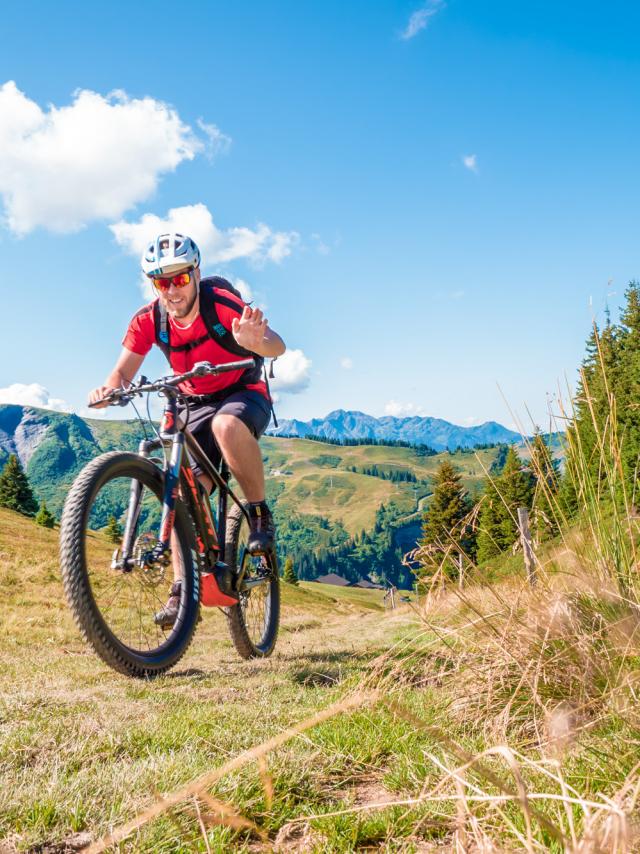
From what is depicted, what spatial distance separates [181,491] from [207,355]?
144 centimetres

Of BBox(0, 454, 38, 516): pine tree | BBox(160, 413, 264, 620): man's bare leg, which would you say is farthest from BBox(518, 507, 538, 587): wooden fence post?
BBox(0, 454, 38, 516): pine tree

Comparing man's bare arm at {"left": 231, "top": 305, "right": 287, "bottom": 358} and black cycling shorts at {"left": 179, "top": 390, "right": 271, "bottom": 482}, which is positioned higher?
man's bare arm at {"left": 231, "top": 305, "right": 287, "bottom": 358}

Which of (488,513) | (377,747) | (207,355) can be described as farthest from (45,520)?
(377,747)

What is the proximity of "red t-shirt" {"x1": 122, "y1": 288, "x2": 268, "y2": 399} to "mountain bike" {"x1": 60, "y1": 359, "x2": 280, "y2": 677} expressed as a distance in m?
0.58

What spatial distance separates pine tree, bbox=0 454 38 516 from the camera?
75.0 meters

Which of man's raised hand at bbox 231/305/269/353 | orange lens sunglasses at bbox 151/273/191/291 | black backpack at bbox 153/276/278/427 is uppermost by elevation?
orange lens sunglasses at bbox 151/273/191/291

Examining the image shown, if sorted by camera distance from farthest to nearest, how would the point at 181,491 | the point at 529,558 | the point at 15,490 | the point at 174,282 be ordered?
the point at 15,490, the point at 174,282, the point at 181,491, the point at 529,558

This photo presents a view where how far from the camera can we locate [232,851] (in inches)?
78.5

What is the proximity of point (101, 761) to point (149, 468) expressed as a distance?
2642mm

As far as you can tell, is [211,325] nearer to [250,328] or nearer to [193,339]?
[193,339]

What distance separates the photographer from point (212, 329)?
588cm

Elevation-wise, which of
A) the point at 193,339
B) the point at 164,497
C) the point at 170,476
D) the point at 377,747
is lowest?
the point at 377,747

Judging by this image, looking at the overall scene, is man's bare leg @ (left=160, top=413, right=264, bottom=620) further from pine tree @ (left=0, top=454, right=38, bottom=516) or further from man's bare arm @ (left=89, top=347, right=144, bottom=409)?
pine tree @ (left=0, top=454, right=38, bottom=516)

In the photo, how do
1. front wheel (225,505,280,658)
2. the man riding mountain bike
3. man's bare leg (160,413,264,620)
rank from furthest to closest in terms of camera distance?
front wheel (225,505,280,658) → the man riding mountain bike → man's bare leg (160,413,264,620)
